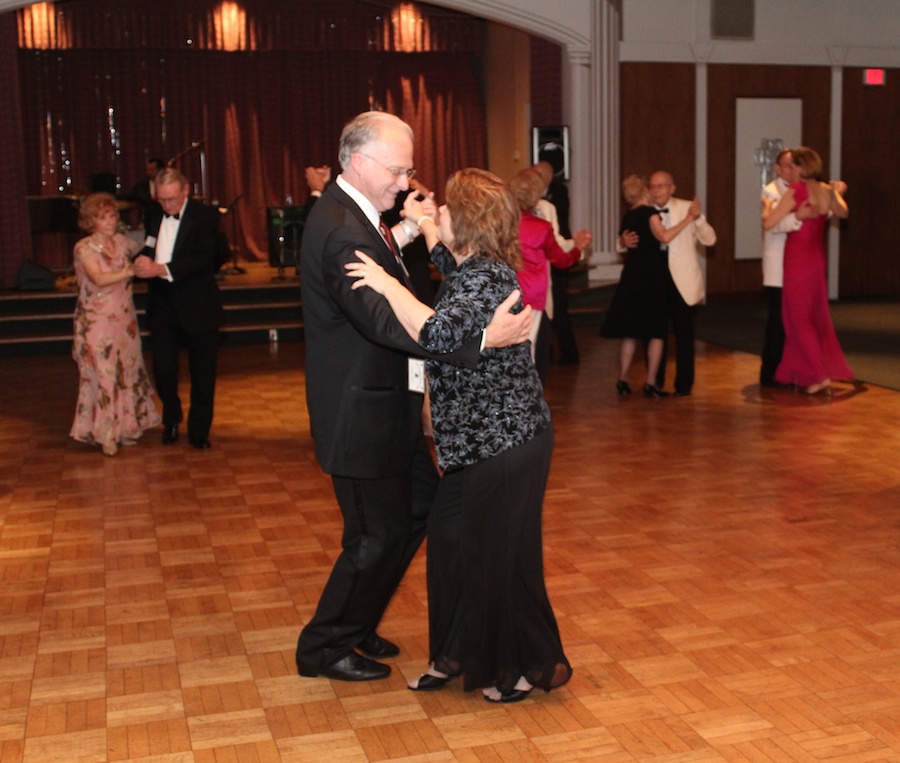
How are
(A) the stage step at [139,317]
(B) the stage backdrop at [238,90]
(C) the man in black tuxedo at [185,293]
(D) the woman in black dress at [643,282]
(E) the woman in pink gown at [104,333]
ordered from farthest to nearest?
(B) the stage backdrop at [238,90], (A) the stage step at [139,317], (D) the woman in black dress at [643,282], (E) the woman in pink gown at [104,333], (C) the man in black tuxedo at [185,293]

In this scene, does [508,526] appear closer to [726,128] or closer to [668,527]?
[668,527]

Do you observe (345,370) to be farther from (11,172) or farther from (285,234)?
(11,172)

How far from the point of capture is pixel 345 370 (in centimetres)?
294

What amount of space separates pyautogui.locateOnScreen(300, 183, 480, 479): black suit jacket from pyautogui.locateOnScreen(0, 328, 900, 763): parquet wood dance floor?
26.0 inches

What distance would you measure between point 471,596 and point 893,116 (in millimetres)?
11905

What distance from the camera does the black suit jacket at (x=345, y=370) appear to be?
291cm

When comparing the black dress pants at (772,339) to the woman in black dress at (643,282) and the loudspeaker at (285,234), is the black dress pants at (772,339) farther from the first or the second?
the loudspeaker at (285,234)

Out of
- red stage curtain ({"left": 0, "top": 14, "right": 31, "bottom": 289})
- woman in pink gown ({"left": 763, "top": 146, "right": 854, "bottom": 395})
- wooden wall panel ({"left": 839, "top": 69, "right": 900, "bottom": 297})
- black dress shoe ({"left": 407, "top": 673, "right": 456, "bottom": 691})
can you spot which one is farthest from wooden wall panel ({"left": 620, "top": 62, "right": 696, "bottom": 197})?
black dress shoe ({"left": 407, "top": 673, "right": 456, "bottom": 691})

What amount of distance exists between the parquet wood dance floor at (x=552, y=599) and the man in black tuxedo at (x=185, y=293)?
0.35 metres

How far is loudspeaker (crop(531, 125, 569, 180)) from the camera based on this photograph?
40.1 ft

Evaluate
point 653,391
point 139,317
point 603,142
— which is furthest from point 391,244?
point 603,142

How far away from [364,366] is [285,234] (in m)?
10.1

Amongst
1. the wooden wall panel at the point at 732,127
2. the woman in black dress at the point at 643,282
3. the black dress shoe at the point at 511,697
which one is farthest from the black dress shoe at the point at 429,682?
the wooden wall panel at the point at 732,127

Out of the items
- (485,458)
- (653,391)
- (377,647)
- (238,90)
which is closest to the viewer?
(485,458)
